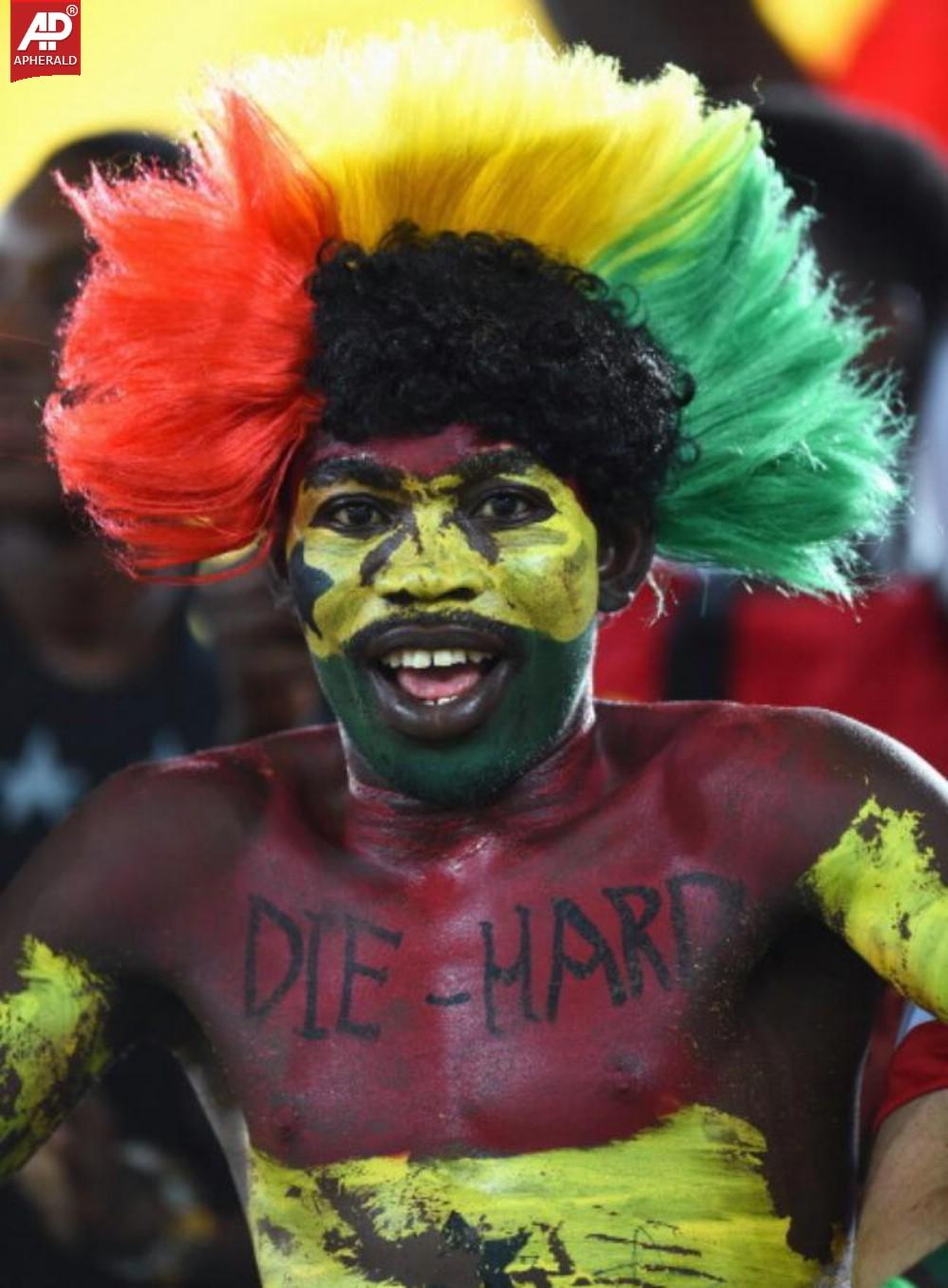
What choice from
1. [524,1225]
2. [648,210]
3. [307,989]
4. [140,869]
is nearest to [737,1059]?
[524,1225]

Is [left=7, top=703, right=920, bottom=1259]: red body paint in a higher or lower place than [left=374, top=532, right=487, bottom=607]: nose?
lower

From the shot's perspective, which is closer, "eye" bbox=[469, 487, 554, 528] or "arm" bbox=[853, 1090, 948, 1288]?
"eye" bbox=[469, 487, 554, 528]

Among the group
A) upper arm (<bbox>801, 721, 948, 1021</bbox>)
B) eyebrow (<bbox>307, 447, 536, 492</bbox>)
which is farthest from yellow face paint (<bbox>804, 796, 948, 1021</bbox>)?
eyebrow (<bbox>307, 447, 536, 492</bbox>)

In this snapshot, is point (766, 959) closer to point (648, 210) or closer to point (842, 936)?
point (842, 936)

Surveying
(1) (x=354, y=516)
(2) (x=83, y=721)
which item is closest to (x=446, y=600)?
(1) (x=354, y=516)

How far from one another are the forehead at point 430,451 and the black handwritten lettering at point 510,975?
36cm

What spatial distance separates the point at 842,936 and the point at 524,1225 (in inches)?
12.8

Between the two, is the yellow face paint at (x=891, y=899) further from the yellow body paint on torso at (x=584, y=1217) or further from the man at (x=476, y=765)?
the yellow body paint on torso at (x=584, y=1217)

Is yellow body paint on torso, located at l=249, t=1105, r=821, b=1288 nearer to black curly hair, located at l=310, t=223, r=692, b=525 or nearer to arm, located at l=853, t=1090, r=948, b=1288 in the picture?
arm, located at l=853, t=1090, r=948, b=1288

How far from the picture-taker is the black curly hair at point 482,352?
1.90 meters

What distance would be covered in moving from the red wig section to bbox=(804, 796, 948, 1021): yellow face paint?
541 mm

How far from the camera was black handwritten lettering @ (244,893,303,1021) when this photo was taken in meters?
1.94

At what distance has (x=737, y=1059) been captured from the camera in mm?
1894

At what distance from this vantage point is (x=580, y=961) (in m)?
1.90
